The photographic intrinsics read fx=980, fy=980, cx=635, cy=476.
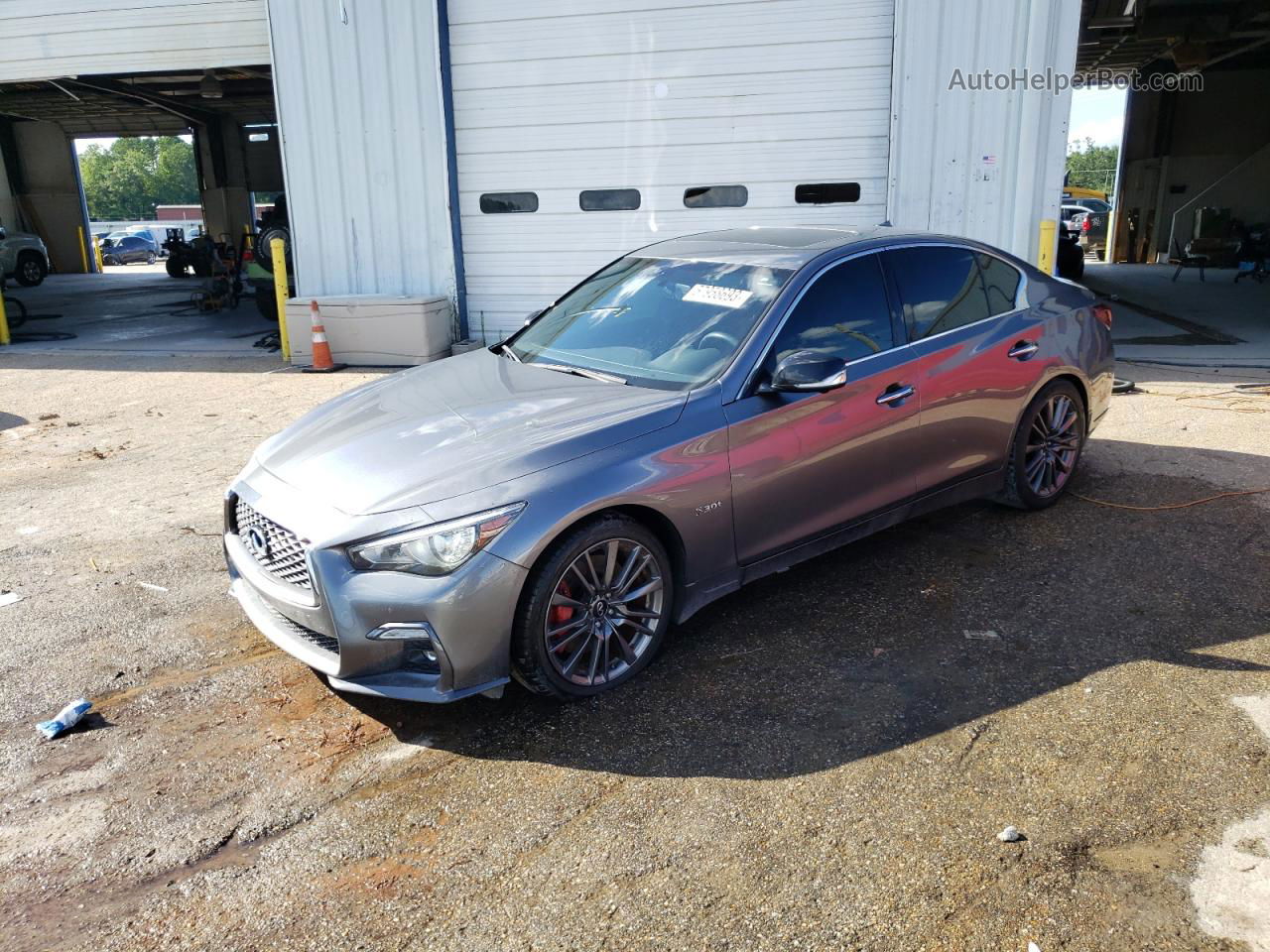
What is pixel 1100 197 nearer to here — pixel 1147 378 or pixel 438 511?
pixel 1147 378

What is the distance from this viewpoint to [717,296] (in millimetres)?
4387

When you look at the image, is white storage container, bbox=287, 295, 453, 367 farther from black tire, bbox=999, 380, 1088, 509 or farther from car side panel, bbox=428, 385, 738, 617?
car side panel, bbox=428, 385, 738, 617

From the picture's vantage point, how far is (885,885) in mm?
2689

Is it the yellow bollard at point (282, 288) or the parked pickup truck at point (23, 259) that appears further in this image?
the parked pickup truck at point (23, 259)

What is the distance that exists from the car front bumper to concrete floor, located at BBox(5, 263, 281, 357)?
9247 mm

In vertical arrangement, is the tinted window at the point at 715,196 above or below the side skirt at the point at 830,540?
above

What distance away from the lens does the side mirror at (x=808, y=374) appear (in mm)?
3840

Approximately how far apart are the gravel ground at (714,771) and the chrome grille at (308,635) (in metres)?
0.35

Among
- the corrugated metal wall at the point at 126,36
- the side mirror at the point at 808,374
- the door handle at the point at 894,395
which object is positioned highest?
the corrugated metal wall at the point at 126,36

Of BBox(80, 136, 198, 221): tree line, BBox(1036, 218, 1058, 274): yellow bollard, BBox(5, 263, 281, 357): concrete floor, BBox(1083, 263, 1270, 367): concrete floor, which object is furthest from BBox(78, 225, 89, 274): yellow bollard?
BBox(80, 136, 198, 221): tree line

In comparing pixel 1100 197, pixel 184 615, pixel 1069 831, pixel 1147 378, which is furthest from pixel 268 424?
pixel 1100 197

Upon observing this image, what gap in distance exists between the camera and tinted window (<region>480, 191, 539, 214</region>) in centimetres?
1112

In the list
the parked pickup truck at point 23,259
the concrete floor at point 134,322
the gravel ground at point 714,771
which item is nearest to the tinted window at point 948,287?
the gravel ground at point 714,771

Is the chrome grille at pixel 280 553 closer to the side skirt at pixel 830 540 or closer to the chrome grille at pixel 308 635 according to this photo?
the chrome grille at pixel 308 635
